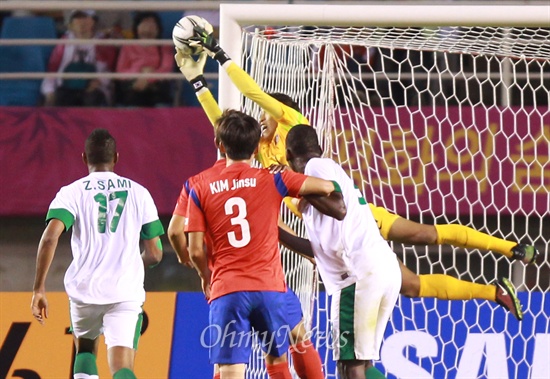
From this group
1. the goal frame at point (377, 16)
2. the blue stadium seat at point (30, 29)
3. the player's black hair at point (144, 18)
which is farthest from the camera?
the blue stadium seat at point (30, 29)

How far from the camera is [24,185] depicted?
832 cm

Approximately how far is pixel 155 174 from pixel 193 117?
0.50 metres

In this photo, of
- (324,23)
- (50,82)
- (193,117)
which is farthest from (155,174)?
(324,23)

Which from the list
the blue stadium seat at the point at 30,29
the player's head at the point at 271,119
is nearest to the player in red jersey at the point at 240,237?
the player's head at the point at 271,119

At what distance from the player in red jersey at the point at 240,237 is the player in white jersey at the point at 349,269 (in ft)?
1.39

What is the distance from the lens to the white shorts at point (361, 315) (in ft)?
17.8

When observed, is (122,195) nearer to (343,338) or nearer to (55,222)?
(55,222)

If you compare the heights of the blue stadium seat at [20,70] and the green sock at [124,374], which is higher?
the blue stadium seat at [20,70]

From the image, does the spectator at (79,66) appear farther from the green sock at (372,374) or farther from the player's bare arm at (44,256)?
the green sock at (372,374)

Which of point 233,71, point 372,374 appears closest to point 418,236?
point 372,374

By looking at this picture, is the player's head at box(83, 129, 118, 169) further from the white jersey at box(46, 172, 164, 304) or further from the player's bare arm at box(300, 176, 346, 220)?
the player's bare arm at box(300, 176, 346, 220)

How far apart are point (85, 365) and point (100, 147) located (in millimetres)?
1081

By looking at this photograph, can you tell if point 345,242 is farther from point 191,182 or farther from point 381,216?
point 191,182

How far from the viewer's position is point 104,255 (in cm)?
566
